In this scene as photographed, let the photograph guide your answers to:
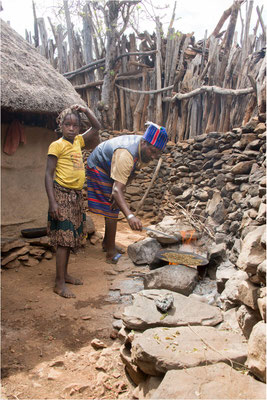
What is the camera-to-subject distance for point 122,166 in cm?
338

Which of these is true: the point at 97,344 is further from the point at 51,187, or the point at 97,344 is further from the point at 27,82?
the point at 27,82

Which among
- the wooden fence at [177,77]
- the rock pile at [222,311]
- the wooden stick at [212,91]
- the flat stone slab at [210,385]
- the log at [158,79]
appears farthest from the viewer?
the log at [158,79]

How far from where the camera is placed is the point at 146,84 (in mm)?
7352

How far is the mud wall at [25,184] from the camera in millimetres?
4047

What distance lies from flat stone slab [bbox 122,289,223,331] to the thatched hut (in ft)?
7.66

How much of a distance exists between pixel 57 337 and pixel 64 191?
4.49 ft

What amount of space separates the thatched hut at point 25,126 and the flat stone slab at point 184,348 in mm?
2741

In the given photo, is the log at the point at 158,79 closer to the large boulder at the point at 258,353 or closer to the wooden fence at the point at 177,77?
the wooden fence at the point at 177,77

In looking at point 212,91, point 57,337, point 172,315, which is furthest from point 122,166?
point 212,91

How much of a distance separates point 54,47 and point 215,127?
15.4ft

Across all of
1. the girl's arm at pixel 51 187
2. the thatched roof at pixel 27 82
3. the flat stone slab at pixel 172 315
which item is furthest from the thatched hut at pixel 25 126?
the flat stone slab at pixel 172 315

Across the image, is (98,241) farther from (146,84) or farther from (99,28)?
(99,28)

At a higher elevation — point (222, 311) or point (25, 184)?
point (25, 184)

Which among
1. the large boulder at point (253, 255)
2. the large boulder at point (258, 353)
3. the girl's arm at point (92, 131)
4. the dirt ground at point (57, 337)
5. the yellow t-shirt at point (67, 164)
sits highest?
the girl's arm at point (92, 131)
